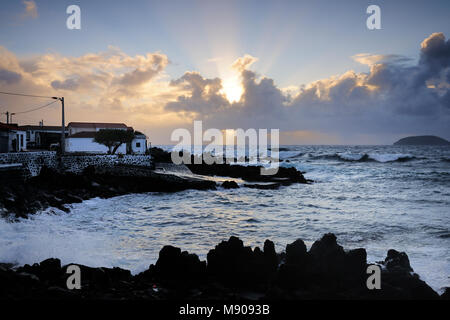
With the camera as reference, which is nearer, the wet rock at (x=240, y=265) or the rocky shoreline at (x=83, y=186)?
the wet rock at (x=240, y=265)

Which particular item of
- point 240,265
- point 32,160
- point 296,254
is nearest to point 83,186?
point 32,160

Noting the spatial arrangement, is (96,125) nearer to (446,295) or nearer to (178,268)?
(178,268)

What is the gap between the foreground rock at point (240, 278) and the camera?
6.75 meters

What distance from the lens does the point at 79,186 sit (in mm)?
22672

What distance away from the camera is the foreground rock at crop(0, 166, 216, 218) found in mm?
15203

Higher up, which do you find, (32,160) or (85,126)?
(85,126)

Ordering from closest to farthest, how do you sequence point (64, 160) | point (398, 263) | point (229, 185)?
point (398, 263), point (64, 160), point (229, 185)

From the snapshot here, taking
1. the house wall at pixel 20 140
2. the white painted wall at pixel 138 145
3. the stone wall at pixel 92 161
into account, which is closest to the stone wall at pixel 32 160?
the stone wall at pixel 92 161

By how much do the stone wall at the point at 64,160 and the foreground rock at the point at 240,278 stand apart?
17.0m

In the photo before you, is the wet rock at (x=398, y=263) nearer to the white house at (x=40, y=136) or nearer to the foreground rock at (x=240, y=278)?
the foreground rock at (x=240, y=278)

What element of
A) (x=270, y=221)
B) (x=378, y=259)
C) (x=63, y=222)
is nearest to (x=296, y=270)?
(x=378, y=259)

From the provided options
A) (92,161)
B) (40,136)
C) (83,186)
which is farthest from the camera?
(40,136)

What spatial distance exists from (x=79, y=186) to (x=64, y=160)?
4964mm
